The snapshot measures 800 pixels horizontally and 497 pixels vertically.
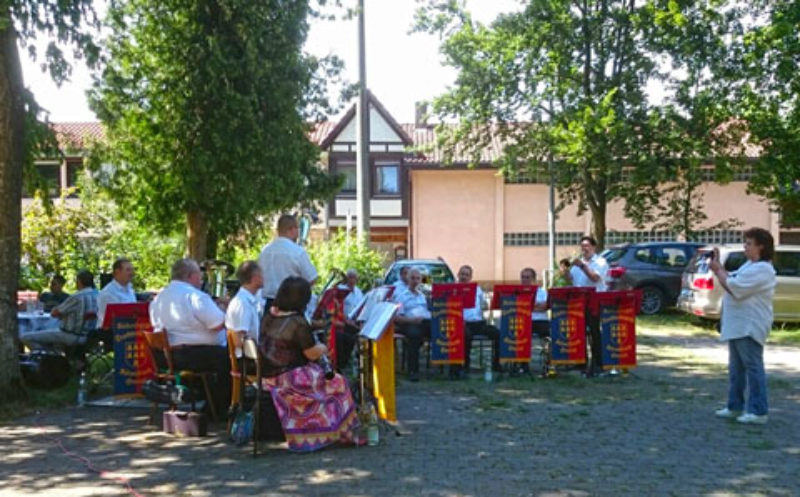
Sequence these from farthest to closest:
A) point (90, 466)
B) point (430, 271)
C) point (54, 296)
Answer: point (430, 271)
point (54, 296)
point (90, 466)

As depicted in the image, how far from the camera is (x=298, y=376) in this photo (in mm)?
6277

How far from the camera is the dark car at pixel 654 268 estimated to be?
18.4 meters

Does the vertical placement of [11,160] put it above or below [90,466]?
above

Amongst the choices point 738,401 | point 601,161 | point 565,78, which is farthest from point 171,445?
point 565,78

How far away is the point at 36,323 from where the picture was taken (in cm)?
1040

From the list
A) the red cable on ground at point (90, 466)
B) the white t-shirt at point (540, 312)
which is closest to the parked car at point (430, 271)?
the white t-shirt at point (540, 312)

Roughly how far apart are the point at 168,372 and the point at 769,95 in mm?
18853

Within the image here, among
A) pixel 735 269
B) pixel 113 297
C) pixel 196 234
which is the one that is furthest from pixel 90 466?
pixel 735 269

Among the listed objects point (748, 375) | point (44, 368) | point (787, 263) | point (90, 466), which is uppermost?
Result: point (787, 263)

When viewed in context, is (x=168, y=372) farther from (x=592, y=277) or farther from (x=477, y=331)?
(x=592, y=277)

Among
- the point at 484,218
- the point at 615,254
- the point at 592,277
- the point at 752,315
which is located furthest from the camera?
the point at 484,218

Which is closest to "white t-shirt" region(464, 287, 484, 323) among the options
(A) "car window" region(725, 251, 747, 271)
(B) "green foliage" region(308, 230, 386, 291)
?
(A) "car window" region(725, 251, 747, 271)

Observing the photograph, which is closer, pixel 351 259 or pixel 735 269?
pixel 735 269

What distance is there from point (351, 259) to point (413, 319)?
29.4ft
